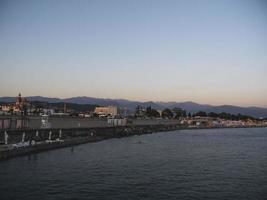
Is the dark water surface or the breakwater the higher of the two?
the breakwater

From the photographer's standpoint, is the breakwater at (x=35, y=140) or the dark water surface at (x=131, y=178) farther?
the breakwater at (x=35, y=140)

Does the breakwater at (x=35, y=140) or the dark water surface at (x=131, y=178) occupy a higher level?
the breakwater at (x=35, y=140)

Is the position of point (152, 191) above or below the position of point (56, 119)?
below

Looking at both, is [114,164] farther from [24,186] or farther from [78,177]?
[24,186]

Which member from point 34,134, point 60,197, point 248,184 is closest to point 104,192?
point 60,197

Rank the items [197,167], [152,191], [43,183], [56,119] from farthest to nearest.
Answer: [56,119] < [197,167] < [43,183] < [152,191]

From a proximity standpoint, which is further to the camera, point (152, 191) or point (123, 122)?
point (123, 122)

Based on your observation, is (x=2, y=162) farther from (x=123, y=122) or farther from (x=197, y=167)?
(x=123, y=122)

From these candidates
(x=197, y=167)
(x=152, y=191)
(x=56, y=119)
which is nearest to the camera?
(x=152, y=191)

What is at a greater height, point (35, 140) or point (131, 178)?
point (35, 140)

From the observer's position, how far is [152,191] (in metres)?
20.7

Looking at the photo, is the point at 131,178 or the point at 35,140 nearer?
the point at 131,178

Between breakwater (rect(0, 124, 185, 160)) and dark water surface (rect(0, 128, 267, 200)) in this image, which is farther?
breakwater (rect(0, 124, 185, 160))

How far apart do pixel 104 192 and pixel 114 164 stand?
1071cm
